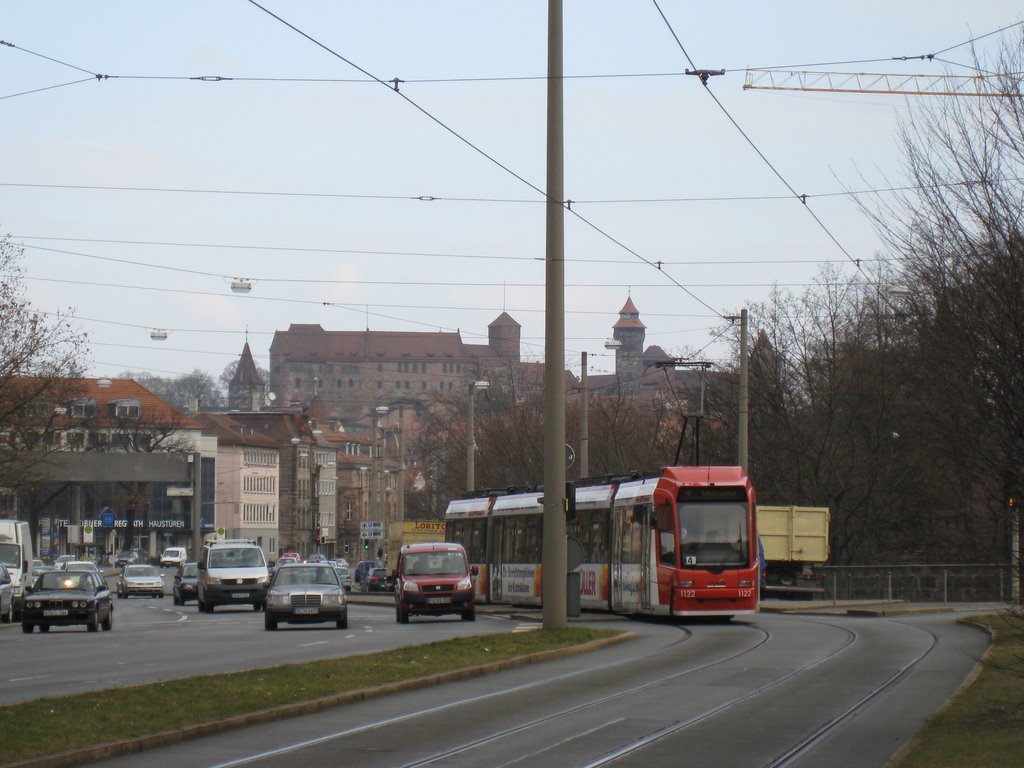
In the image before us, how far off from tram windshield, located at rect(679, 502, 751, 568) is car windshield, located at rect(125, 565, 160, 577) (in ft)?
139

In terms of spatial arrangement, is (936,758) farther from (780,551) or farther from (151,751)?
(780,551)

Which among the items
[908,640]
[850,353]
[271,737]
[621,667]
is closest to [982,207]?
[271,737]

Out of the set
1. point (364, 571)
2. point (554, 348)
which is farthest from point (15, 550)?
point (364, 571)

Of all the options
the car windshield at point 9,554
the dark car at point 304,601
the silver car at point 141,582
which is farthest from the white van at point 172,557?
the dark car at point 304,601

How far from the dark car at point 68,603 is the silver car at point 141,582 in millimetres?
33012

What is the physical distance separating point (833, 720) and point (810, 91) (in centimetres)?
4199

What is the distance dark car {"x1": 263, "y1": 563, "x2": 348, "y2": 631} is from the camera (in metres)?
34.2

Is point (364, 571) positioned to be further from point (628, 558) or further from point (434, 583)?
point (628, 558)

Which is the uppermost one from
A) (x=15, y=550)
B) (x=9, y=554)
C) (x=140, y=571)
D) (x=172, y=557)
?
(x=15, y=550)

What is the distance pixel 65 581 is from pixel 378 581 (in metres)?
36.5

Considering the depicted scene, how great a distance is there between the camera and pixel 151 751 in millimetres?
12758

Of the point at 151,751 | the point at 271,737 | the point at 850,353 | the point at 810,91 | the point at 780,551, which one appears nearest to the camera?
the point at 151,751

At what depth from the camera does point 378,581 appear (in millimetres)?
73125

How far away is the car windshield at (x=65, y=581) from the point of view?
36.9 m
